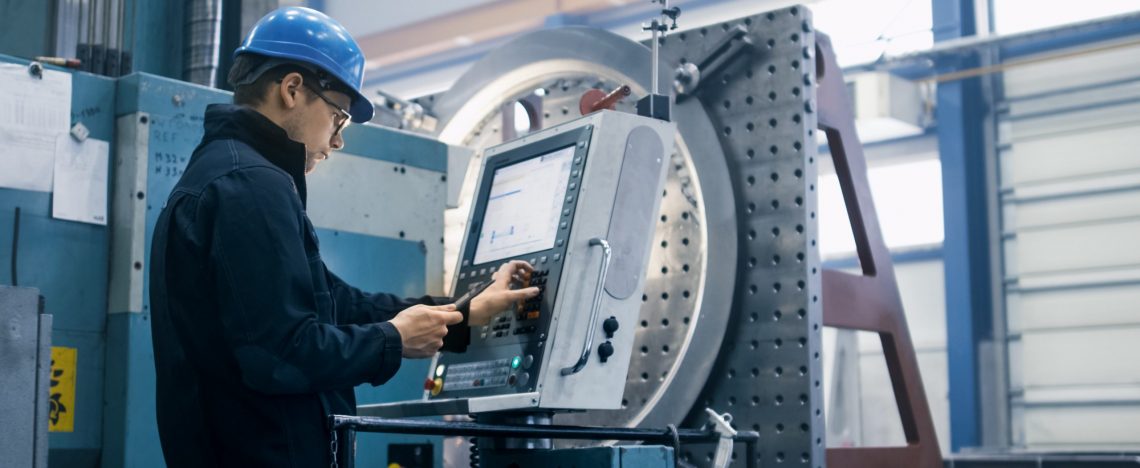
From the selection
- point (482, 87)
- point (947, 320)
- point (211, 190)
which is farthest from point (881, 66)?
point (211, 190)

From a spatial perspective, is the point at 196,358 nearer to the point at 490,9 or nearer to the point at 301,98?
the point at 301,98

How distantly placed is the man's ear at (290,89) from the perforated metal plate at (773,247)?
93 centimetres

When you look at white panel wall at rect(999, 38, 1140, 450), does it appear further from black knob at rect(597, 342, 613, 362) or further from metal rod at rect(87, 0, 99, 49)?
metal rod at rect(87, 0, 99, 49)

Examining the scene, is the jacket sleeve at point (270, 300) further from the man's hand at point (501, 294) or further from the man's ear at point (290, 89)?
the man's hand at point (501, 294)

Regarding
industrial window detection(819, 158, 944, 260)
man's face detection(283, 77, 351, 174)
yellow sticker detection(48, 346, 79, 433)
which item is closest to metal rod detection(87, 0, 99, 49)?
yellow sticker detection(48, 346, 79, 433)

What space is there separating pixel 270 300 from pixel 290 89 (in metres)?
0.35

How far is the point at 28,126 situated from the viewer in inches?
78.8

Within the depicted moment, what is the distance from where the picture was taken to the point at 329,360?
1.48 metres

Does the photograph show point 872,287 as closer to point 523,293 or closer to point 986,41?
point 523,293

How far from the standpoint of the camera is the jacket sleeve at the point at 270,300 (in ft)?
4.80

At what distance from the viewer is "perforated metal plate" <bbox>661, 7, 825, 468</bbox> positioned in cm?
217

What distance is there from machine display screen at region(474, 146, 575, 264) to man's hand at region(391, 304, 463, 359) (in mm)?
276

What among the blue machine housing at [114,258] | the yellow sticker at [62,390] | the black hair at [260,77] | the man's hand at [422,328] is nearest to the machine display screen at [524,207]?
the man's hand at [422,328]

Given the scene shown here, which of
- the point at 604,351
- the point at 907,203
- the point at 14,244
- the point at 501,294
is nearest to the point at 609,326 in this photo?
the point at 604,351
